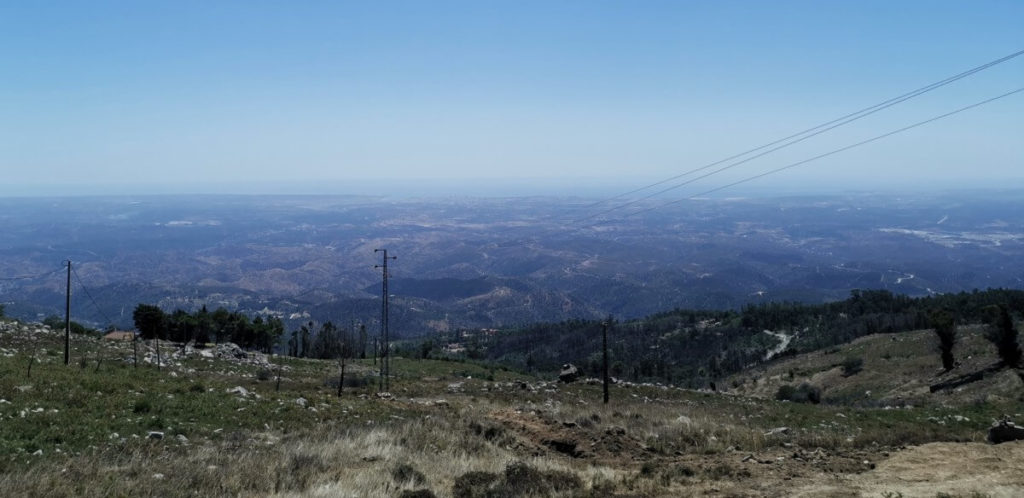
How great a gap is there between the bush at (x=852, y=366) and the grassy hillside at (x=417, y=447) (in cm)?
2582

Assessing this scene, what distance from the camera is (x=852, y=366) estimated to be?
4709 centimetres

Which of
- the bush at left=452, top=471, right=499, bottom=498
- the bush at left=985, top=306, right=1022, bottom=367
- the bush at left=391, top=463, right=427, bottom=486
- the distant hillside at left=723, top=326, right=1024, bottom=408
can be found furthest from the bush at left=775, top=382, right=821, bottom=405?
the bush at left=391, top=463, right=427, bottom=486

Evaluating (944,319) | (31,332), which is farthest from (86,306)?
(944,319)

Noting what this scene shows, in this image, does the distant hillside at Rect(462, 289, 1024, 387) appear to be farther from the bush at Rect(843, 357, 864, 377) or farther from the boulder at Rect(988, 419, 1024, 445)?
the boulder at Rect(988, 419, 1024, 445)

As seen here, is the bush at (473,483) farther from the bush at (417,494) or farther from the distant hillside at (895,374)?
the distant hillside at (895,374)

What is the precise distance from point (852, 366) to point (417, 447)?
46.1 meters

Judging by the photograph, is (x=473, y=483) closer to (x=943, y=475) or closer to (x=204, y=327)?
(x=943, y=475)

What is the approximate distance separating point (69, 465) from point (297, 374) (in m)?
24.8

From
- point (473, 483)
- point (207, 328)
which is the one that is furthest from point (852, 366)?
point (207, 328)

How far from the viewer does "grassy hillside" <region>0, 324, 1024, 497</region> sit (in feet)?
31.0

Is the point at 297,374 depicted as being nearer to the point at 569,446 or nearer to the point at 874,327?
the point at 569,446

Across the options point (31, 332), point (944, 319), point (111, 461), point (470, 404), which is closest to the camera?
point (111, 461)

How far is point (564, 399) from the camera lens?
25719 mm

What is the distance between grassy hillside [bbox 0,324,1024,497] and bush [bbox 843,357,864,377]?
84.7 ft
